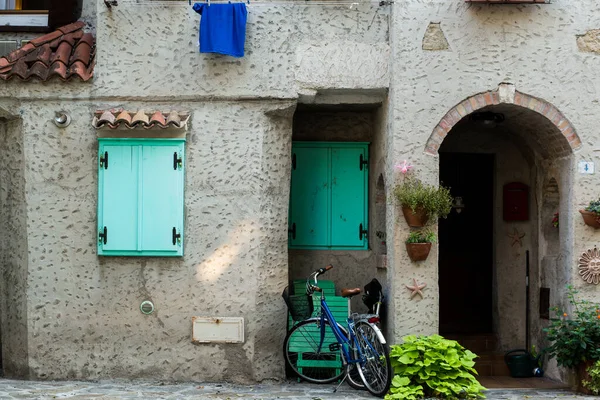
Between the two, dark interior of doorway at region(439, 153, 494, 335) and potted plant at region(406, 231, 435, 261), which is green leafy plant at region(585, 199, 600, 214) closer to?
potted plant at region(406, 231, 435, 261)

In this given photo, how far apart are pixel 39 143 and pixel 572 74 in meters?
5.73

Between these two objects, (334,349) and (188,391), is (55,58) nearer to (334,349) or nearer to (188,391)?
(188,391)

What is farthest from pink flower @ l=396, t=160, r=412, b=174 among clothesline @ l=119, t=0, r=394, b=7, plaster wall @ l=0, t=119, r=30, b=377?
plaster wall @ l=0, t=119, r=30, b=377

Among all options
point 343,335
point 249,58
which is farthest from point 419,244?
point 249,58

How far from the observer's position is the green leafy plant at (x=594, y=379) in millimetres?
8609

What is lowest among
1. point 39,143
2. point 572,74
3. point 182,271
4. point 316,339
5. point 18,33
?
point 316,339

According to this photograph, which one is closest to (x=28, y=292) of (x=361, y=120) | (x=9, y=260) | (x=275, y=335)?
(x=9, y=260)

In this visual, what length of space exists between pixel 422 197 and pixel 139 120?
305cm

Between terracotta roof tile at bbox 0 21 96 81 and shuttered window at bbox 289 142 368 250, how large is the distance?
9.19 feet

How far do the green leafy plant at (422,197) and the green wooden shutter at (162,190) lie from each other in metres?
2.34

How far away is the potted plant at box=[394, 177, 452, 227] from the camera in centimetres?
888

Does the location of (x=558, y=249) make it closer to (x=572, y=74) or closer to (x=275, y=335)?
(x=572, y=74)

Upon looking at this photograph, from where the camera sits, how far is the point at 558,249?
987cm

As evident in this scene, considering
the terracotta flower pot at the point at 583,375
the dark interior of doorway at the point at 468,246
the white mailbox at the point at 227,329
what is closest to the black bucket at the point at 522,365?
the dark interior of doorway at the point at 468,246
